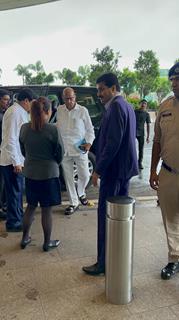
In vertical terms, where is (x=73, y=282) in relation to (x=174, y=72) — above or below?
below

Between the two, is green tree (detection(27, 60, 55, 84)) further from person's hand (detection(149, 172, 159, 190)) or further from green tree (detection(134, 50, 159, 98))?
person's hand (detection(149, 172, 159, 190))

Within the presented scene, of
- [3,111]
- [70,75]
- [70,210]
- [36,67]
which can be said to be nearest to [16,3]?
[3,111]

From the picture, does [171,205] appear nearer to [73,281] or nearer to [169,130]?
[169,130]

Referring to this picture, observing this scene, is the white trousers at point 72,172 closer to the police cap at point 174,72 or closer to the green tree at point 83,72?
the police cap at point 174,72

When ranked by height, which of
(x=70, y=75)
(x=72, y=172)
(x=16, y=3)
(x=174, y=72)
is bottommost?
(x=72, y=172)

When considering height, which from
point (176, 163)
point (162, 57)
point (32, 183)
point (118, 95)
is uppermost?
point (162, 57)

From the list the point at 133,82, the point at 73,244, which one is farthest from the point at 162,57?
the point at 73,244

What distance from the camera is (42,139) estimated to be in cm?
322

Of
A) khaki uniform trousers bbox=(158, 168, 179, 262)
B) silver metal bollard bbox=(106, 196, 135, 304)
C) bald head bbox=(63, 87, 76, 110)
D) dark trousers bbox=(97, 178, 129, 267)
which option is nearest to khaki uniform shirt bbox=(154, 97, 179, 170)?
khaki uniform trousers bbox=(158, 168, 179, 262)

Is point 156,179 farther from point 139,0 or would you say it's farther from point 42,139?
point 139,0

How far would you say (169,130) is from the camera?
2.82 metres

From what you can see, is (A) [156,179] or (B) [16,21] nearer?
(A) [156,179]

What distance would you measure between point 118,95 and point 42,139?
0.87 m

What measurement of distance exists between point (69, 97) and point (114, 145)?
6.41 feet
